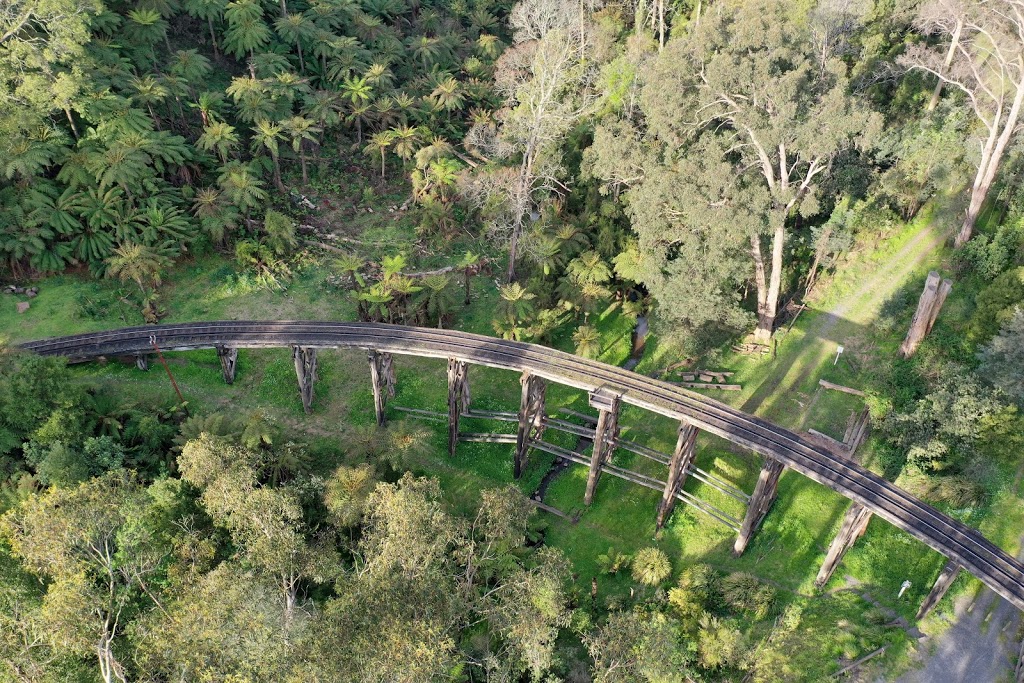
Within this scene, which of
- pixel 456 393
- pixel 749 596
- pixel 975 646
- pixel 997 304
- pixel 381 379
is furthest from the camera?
pixel 381 379

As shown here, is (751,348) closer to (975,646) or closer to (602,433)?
(602,433)

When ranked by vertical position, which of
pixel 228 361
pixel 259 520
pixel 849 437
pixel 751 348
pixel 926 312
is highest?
pixel 926 312

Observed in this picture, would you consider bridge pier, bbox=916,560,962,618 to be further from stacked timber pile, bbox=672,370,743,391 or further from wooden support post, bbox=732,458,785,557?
stacked timber pile, bbox=672,370,743,391

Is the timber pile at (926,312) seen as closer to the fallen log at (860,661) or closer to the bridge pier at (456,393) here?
the fallen log at (860,661)

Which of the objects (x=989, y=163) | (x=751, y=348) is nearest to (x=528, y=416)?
(x=751, y=348)

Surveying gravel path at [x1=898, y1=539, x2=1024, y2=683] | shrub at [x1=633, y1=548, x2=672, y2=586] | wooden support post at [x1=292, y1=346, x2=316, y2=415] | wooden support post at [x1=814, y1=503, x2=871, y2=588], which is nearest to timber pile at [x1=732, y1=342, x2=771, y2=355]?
wooden support post at [x1=814, y1=503, x2=871, y2=588]

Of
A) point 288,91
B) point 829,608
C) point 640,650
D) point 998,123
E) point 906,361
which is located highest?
point 998,123

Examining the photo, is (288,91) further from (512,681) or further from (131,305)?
(512,681)

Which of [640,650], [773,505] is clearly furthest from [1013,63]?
[640,650]
